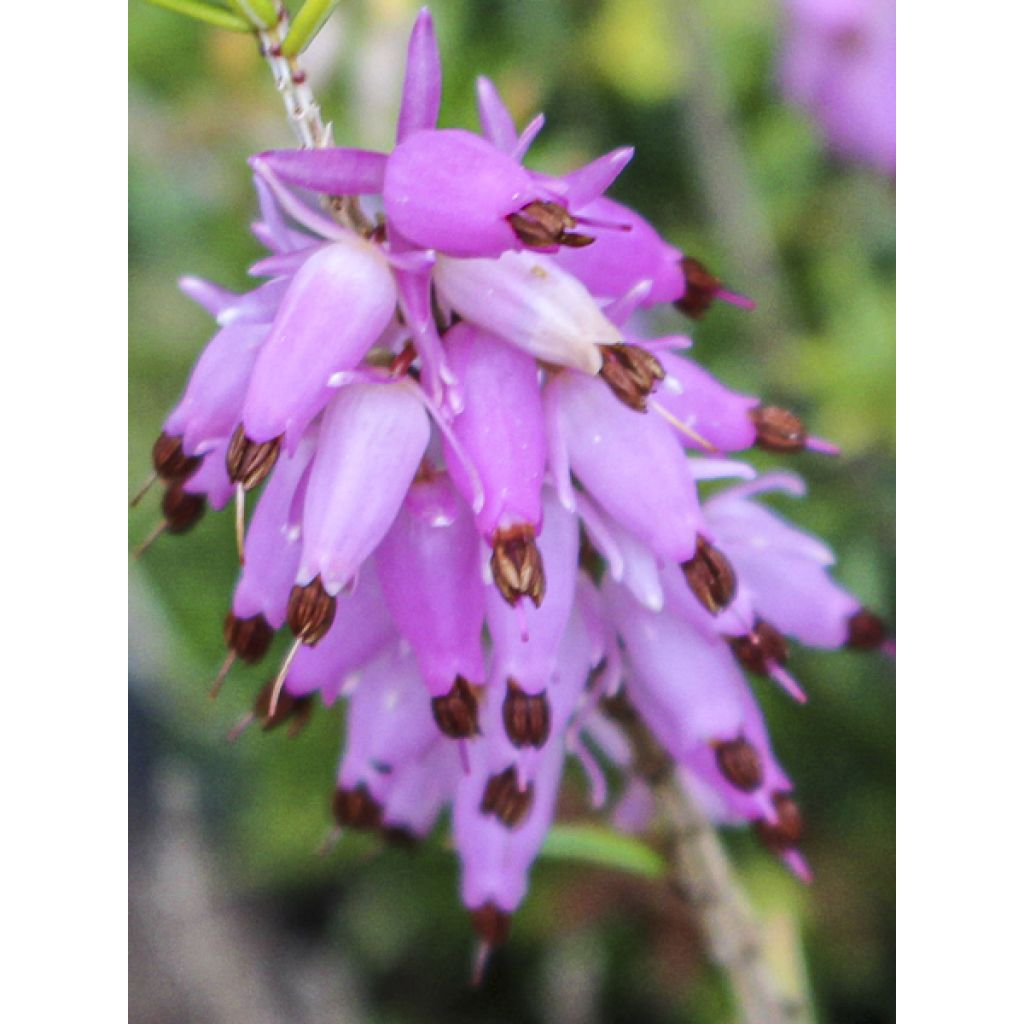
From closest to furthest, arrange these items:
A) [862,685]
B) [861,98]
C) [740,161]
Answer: [861,98] → [862,685] → [740,161]

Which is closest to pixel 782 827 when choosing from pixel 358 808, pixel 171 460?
pixel 358 808

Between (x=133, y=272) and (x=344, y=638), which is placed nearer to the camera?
(x=344, y=638)

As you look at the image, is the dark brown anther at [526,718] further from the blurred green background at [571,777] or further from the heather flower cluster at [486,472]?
the blurred green background at [571,777]

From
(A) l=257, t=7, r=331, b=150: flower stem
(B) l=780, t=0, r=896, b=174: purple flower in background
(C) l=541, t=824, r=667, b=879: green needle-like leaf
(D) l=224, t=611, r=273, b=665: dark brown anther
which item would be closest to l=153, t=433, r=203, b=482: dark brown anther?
(D) l=224, t=611, r=273, b=665: dark brown anther

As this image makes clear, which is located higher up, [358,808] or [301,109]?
[301,109]

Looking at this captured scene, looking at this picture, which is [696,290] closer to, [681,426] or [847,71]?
[681,426]
